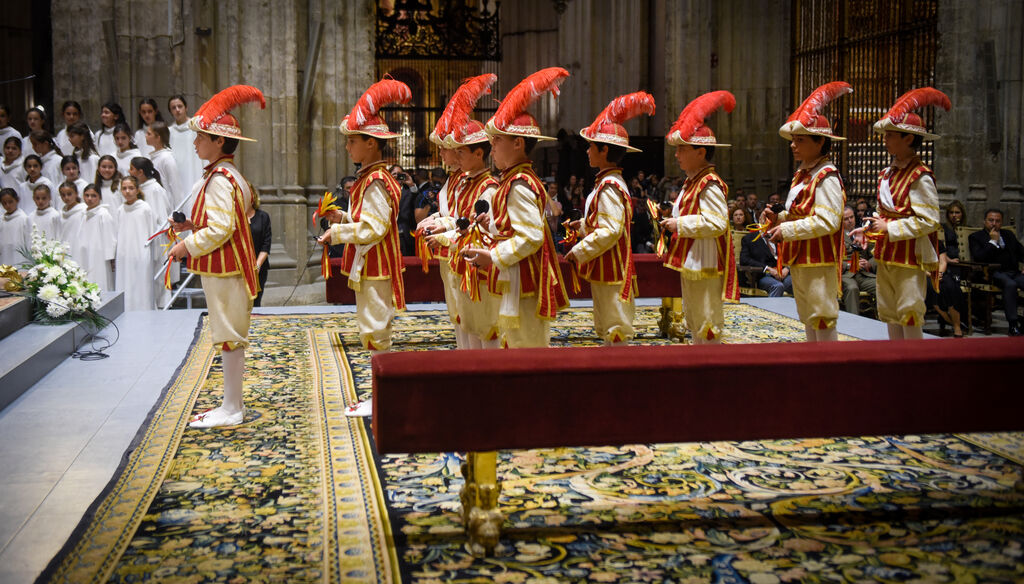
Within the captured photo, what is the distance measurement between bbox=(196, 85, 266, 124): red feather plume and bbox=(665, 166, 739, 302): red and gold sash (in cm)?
251

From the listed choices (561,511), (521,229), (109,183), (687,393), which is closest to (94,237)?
(109,183)

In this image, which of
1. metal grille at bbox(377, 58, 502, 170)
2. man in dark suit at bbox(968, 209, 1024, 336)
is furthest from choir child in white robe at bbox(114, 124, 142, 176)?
metal grille at bbox(377, 58, 502, 170)

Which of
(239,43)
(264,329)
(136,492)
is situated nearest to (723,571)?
(136,492)

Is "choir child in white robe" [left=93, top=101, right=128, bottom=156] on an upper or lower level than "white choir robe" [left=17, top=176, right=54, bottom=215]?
upper

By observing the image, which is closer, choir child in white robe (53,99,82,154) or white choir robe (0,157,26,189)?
white choir robe (0,157,26,189)

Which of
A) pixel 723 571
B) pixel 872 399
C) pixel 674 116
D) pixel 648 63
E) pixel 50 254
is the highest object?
pixel 648 63

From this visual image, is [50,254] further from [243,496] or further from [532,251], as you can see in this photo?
[532,251]

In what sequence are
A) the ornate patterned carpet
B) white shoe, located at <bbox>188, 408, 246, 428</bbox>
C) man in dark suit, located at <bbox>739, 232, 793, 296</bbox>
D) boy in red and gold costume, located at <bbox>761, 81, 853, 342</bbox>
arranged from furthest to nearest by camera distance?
man in dark suit, located at <bbox>739, 232, 793, 296</bbox>, boy in red and gold costume, located at <bbox>761, 81, 853, 342</bbox>, white shoe, located at <bbox>188, 408, 246, 428</bbox>, the ornate patterned carpet

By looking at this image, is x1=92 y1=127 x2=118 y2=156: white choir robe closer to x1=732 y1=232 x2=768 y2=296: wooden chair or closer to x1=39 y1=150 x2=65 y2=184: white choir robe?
x1=39 y1=150 x2=65 y2=184: white choir robe

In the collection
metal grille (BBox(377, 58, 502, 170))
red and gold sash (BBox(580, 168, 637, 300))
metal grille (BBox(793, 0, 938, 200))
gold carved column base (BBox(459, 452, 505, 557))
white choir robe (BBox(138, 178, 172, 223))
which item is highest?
metal grille (BBox(377, 58, 502, 170))

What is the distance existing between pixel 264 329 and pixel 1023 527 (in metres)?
6.28

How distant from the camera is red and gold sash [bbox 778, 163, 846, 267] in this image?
5.88 meters

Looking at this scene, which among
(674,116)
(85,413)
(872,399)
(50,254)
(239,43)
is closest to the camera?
(872,399)

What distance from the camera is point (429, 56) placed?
67.6 feet
